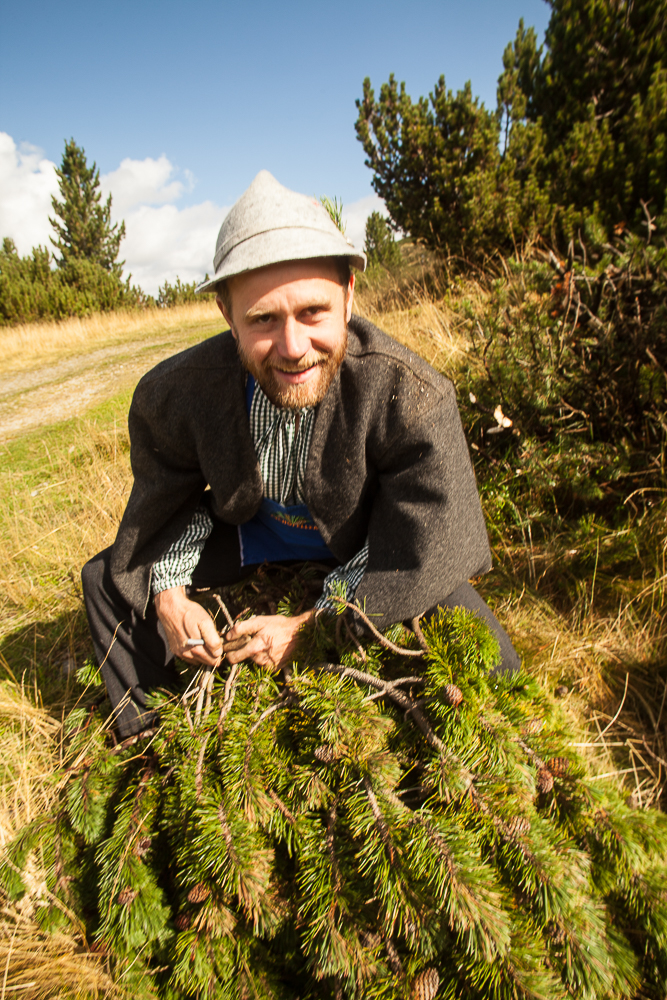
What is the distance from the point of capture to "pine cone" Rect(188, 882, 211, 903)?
1178 mm

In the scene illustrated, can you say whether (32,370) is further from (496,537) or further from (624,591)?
(624,591)

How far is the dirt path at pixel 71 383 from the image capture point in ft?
19.3

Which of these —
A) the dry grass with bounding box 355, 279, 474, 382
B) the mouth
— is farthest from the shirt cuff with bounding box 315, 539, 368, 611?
the dry grass with bounding box 355, 279, 474, 382

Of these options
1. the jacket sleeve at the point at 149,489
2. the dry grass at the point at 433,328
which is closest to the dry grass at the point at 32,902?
the jacket sleeve at the point at 149,489

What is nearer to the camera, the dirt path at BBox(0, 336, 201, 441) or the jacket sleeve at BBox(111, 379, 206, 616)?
the jacket sleeve at BBox(111, 379, 206, 616)

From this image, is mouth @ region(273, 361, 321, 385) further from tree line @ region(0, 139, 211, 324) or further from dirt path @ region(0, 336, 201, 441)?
tree line @ region(0, 139, 211, 324)

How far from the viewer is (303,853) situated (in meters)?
1.19

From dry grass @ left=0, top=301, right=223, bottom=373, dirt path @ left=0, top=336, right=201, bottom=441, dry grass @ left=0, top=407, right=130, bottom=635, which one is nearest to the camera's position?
dry grass @ left=0, top=407, right=130, bottom=635

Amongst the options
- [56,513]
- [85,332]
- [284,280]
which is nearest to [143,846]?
[284,280]

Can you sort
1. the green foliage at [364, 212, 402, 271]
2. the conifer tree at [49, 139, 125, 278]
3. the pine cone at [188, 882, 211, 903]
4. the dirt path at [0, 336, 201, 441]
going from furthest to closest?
the conifer tree at [49, 139, 125, 278], the green foliage at [364, 212, 402, 271], the dirt path at [0, 336, 201, 441], the pine cone at [188, 882, 211, 903]

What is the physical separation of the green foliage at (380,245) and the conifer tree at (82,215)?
14.9m

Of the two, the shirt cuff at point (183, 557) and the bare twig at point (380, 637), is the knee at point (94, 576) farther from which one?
the bare twig at point (380, 637)

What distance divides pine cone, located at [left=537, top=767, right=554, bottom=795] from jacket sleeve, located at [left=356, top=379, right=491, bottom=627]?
505mm

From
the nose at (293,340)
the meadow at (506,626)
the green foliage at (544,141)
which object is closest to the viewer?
the nose at (293,340)
